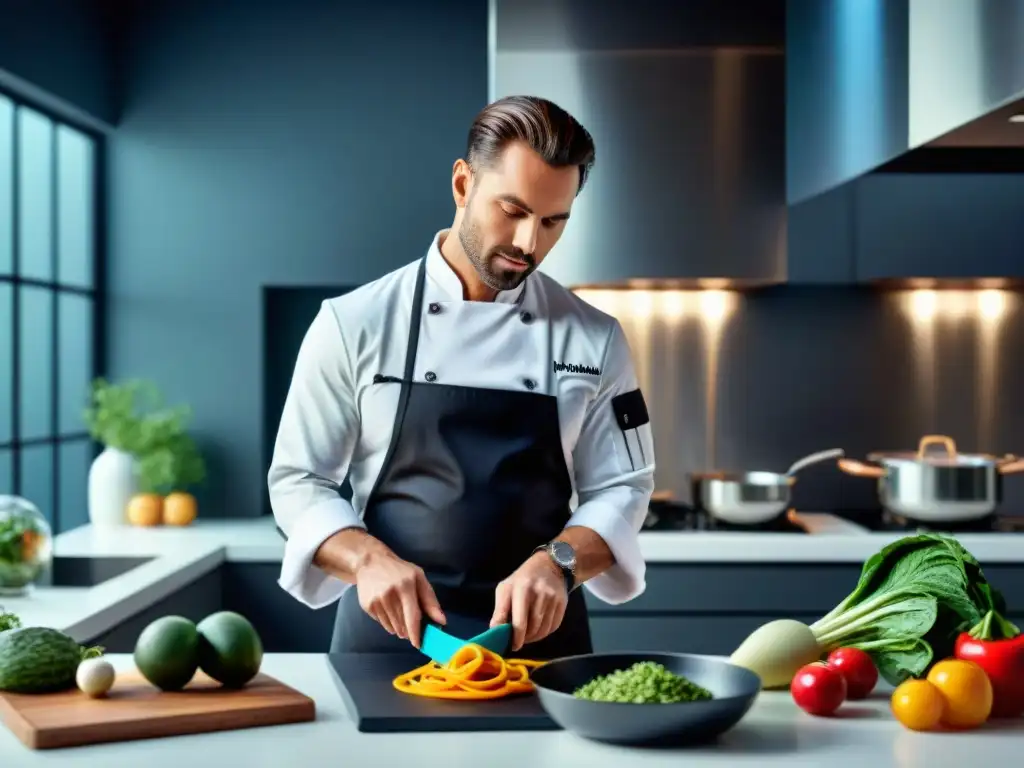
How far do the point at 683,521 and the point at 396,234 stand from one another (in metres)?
1.25

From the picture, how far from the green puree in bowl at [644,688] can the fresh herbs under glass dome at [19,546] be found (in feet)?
5.37

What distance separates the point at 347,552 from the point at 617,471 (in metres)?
0.49

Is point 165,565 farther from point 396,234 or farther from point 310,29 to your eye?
point 310,29

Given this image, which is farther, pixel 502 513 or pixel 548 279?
pixel 548 279

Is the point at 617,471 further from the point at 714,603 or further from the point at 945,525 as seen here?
the point at 945,525

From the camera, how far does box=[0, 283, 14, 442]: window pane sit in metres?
3.53

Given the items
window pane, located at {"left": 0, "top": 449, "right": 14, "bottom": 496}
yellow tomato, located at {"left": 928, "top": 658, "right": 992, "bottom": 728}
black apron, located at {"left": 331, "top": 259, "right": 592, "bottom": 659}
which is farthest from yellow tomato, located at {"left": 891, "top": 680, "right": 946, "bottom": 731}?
window pane, located at {"left": 0, "top": 449, "right": 14, "bottom": 496}

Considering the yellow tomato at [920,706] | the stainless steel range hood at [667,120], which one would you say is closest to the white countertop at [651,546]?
the stainless steel range hood at [667,120]

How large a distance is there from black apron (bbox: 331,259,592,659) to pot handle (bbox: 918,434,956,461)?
2.06 metres

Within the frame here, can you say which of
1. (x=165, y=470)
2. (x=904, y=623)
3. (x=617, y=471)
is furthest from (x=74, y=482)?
(x=904, y=623)

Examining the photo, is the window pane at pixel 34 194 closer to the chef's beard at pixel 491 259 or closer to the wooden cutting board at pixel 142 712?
the chef's beard at pixel 491 259

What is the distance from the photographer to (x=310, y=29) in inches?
164

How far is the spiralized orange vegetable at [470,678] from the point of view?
64.9 inches

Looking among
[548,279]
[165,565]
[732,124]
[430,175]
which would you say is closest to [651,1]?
[732,124]
